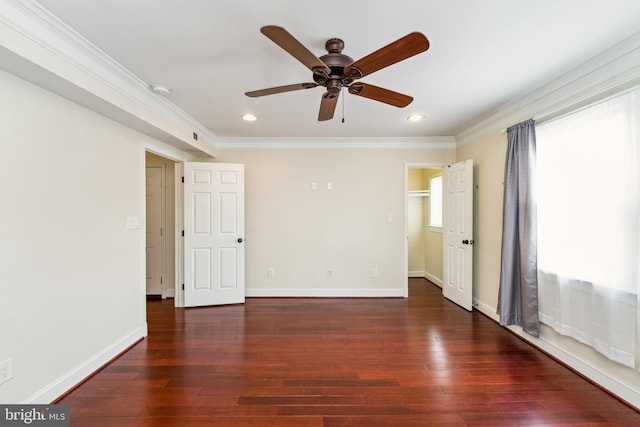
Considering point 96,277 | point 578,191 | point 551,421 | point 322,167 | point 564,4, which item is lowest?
point 551,421

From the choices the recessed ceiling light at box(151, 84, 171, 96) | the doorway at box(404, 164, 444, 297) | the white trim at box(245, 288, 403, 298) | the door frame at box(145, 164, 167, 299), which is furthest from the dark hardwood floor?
the recessed ceiling light at box(151, 84, 171, 96)

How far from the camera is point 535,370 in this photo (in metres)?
2.24

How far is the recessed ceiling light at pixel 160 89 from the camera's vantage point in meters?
2.36

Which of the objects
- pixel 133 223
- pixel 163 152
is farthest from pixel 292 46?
pixel 163 152

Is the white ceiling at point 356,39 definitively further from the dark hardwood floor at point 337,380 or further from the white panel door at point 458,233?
the dark hardwood floor at point 337,380

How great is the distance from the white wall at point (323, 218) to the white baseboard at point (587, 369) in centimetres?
182

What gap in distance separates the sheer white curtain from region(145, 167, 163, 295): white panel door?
4955 mm

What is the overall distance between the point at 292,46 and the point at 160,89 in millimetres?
1689

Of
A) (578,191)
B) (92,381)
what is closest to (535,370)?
(578,191)

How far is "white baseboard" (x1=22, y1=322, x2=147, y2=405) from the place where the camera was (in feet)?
5.87

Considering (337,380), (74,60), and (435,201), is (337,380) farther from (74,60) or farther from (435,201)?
(435,201)

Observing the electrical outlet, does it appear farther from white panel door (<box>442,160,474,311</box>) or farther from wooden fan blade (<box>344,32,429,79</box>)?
white panel door (<box>442,160,474,311</box>)

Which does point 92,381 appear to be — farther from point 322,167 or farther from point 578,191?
point 578,191

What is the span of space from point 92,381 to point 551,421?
3333 millimetres
